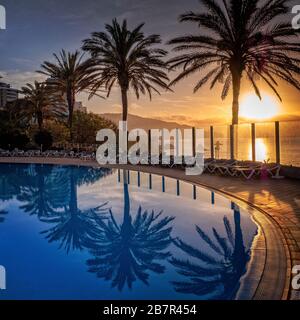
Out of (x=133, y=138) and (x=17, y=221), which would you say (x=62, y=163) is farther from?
(x=17, y=221)

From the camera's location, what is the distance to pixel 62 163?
23.2 meters

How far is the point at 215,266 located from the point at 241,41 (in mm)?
13160

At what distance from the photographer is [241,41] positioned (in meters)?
15.6

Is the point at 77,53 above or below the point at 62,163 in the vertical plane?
above

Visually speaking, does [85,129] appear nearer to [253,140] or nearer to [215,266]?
[253,140]

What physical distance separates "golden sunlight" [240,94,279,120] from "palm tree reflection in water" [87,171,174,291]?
43.8ft

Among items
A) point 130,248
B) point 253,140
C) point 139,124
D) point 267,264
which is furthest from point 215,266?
point 139,124

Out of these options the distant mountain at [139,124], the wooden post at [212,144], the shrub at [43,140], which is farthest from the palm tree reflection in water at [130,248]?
the shrub at [43,140]

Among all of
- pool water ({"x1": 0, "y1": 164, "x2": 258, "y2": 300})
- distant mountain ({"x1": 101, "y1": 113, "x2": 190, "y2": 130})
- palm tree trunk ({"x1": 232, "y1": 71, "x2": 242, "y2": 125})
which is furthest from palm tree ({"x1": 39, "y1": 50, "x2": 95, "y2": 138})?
pool water ({"x1": 0, "y1": 164, "x2": 258, "y2": 300})

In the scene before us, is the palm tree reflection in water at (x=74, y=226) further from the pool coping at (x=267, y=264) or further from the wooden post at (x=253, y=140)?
the wooden post at (x=253, y=140)

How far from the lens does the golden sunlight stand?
19688 millimetres

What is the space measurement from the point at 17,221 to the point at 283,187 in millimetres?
9022

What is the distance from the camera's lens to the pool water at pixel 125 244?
16.4 ft
